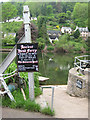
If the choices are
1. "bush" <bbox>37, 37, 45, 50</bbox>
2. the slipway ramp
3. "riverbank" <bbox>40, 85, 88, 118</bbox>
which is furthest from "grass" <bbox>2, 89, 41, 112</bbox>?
"bush" <bbox>37, 37, 45, 50</bbox>

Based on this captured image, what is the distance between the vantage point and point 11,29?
29641mm

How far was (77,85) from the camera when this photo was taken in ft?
19.7

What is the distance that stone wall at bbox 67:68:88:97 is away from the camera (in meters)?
5.77

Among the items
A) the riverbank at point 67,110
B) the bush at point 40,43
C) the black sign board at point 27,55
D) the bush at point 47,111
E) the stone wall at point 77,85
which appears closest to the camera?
the riverbank at point 67,110

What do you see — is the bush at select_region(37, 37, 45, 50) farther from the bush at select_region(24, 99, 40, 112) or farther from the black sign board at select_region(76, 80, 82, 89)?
the bush at select_region(24, 99, 40, 112)

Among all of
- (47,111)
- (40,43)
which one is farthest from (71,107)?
(40,43)

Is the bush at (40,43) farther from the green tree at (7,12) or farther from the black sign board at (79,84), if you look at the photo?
the black sign board at (79,84)

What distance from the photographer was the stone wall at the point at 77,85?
5.77 m

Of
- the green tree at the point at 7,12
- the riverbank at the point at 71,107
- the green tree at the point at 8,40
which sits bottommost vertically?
the riverbank at the point at 71,107

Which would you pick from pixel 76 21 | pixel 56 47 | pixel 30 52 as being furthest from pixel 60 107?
pixel 76 21

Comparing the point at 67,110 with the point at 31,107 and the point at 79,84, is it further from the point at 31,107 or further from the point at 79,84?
the point at 79,84

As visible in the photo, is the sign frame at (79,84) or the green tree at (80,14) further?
the green tree at (80,14)

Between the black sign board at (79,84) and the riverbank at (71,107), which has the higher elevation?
the black sign board at (79,84)

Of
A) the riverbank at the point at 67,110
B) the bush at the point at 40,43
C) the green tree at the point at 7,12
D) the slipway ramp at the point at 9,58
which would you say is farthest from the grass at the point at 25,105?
the green tree at the point at 7,12
